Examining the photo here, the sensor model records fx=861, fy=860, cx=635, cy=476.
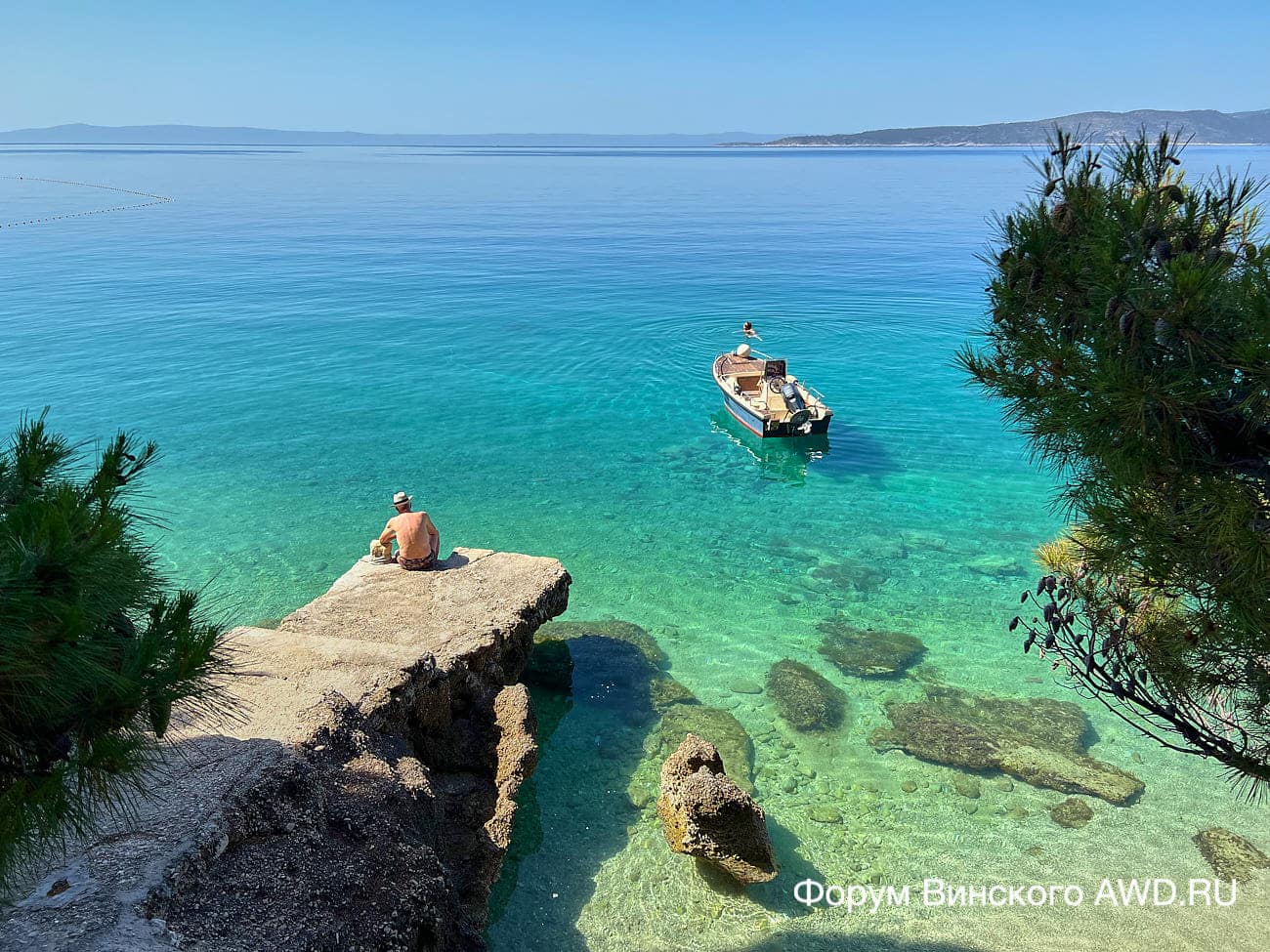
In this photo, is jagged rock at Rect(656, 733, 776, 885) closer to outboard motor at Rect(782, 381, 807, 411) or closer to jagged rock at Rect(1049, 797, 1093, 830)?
jagged rock at Rect(1049, 797, 1093, 830)

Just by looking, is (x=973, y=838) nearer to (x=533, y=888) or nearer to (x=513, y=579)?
(x=533, y=888)

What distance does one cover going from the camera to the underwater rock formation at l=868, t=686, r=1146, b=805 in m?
11.9

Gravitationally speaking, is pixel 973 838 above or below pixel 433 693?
below

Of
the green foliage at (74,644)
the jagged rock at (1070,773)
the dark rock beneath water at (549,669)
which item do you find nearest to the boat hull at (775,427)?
the dark rock beneath water at (549,669)

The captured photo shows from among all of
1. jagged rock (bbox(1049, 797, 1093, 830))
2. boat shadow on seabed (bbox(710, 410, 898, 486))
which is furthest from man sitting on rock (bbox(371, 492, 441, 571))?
boat shadow on seabed (bbox(710, 410, 898, 486))

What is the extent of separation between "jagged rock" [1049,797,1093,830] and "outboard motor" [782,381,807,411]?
14.2 meters

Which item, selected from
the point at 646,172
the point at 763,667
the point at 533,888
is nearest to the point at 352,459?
the point at 763,667

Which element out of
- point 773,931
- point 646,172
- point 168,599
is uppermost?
point 646,172

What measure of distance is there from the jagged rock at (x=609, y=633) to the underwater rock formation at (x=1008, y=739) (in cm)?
404

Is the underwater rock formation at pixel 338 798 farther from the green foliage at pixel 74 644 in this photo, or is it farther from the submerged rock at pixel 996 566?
the submerged rock at pixel 996 566

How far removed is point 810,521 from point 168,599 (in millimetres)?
16678

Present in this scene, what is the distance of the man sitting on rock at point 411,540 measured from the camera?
44.4ft

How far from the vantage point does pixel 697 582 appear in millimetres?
17438

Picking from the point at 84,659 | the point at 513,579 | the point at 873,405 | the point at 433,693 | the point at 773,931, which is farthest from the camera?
the point at 873,405
